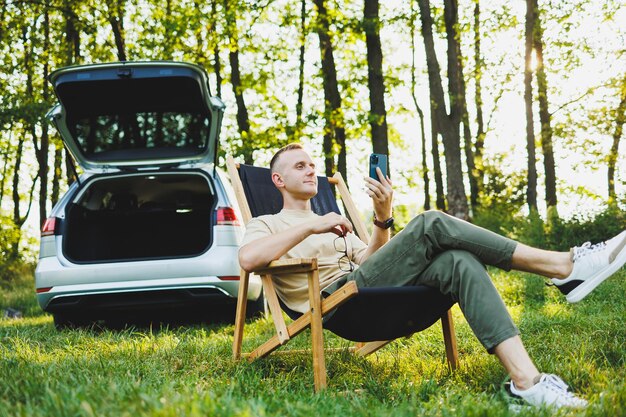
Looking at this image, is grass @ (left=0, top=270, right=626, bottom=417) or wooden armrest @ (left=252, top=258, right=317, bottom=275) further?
wooden armrest @ (left=252, top=258, right=317, bottom=275)

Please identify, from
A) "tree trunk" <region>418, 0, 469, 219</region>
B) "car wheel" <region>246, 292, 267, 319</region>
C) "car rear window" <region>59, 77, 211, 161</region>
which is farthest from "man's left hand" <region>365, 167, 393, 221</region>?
"tree trunk" <region>418, 0, 469, 219</region>

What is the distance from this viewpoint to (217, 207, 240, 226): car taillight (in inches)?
201

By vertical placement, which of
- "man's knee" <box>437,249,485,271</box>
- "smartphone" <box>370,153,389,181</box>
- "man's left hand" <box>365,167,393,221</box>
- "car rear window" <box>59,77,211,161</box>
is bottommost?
"man's knee" <box>437,249,485,271</box>

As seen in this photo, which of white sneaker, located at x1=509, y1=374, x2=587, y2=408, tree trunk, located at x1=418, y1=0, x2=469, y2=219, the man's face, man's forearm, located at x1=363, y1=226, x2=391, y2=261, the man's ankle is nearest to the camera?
white sneaker, located at x1=509, y1=374, x2=587, y2=408

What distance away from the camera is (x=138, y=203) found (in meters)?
6.05

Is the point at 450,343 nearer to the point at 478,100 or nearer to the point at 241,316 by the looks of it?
the point at 241,316

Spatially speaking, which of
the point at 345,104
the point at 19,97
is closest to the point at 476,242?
the point at 19,97

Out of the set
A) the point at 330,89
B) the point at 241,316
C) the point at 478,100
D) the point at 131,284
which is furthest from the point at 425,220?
the point at 478,100

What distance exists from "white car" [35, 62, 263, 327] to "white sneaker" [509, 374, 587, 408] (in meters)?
2.82

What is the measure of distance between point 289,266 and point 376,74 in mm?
8403

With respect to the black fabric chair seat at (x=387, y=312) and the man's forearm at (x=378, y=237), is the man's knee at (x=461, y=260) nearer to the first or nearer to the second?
the black fabric chair seat at (x=387, y=312)

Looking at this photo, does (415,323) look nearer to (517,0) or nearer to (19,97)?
(19,97)

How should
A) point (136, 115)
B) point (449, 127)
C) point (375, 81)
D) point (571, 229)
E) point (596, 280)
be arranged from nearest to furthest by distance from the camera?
point (596, 280) → point (136, 115) → point (571, 229) → point (449, 127) → point (375, 81)

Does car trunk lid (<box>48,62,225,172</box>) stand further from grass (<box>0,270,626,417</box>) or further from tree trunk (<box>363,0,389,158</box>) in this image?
tree trunk (<box>363,0,389,158</box>)
